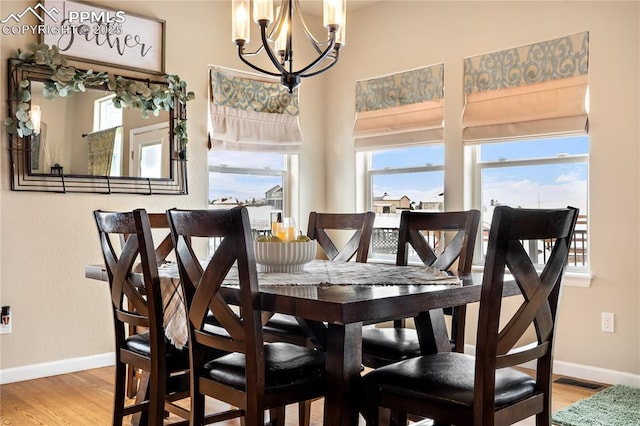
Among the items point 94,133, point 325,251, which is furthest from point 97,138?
point 325,251

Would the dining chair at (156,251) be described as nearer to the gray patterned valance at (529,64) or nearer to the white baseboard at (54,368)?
the white baseboard at (54,368)

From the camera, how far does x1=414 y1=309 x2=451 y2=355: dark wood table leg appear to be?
230cm

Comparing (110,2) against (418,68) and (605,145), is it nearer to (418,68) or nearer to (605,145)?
(418,68)

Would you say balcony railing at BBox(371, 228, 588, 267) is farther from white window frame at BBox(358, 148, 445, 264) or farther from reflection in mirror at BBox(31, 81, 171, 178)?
reflection in mirror at BBox(31, 81, 171, 178)

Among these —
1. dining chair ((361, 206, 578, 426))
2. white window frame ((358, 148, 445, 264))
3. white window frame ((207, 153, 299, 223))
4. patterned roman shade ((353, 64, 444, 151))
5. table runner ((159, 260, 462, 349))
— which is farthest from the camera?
white window frame ((207, 153, 299, 223))

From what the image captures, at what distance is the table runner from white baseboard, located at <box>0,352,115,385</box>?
1814 millimetres

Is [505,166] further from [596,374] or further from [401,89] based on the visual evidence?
[596,374]

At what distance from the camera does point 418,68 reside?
461 cm

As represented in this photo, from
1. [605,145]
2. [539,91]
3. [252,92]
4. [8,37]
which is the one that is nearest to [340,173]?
[252,92]

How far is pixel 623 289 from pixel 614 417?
86 centimetres

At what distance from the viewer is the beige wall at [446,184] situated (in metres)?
3.56

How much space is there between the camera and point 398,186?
4883 millimetres

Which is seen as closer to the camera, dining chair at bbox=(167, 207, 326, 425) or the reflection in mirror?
dining chair at bbox=(167, 207, 326, 425)

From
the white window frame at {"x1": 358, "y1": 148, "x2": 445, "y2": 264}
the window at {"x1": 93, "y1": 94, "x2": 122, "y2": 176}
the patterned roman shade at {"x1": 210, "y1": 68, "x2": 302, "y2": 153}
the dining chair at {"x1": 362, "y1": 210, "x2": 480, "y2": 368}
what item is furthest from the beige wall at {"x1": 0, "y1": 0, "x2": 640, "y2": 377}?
the dining chair at {"x1": 362, "y1": 210, "x2": 480, "y2": 368}
